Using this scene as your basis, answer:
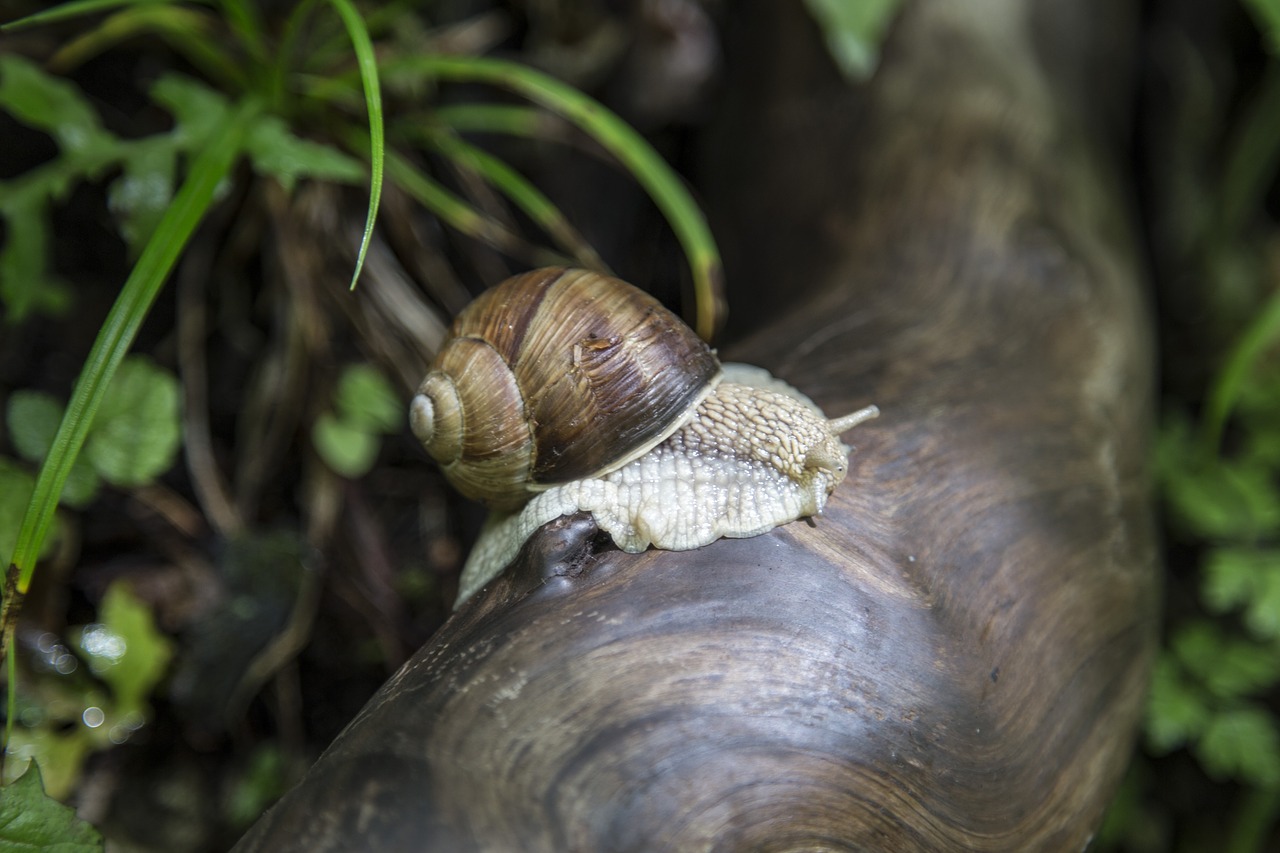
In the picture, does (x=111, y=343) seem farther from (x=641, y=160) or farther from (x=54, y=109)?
(x=641, y=160)

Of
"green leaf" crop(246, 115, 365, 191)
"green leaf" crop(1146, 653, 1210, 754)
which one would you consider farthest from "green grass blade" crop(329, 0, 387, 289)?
"green leaf" crop(1146, 653, 1210, 754)

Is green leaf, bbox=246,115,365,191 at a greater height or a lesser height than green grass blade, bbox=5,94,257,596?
greater

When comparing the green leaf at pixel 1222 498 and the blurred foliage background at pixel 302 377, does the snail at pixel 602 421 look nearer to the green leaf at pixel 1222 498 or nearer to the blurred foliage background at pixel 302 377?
the blurred foliage background at pixel 302 377

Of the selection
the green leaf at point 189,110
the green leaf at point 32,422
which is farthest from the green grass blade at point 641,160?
the green leaf at point 32,422

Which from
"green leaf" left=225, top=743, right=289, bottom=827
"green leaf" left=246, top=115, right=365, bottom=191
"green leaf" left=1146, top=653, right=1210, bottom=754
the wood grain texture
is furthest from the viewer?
"green leaf" left=1146, top=653, right=1210, bottom=754

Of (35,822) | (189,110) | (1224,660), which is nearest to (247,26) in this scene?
(189,110)

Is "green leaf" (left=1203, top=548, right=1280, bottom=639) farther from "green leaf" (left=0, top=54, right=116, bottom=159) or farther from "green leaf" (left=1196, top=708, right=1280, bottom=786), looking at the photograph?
"green leaf" (left=0, top=54, right=116, bottom=159)

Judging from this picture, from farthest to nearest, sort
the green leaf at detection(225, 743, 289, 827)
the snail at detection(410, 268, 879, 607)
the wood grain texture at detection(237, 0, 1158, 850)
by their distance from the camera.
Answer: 1. the green leaf at detection(225, 743, 289, 827)
2. the snail at detection(410, 268, 879, 607)
3. the wood grain texture at detection(237, 0, 1158, 850)
